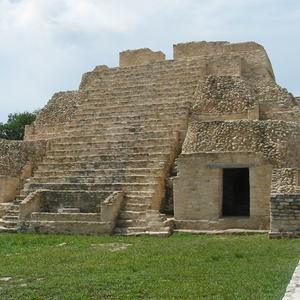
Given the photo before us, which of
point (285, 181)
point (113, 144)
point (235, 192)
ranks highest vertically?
point (113, 144)

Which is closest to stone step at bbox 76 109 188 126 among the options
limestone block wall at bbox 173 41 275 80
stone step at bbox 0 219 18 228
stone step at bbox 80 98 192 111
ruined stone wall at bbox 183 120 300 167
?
stone step at bbox 80 98 192 111

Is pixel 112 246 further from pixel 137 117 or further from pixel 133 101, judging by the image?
pixel 133 101

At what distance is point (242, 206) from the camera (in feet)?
63.9

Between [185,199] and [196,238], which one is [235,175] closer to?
[185,199]

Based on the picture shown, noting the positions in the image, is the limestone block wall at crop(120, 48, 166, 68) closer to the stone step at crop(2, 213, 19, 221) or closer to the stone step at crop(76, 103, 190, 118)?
the stone step at crop(76, 103, 190, 118)

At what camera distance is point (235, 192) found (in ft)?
64.5

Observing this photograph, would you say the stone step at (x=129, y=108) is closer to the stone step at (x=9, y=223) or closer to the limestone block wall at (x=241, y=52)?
the limestone block wall at (x=241, y=52)

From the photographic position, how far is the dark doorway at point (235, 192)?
1905 centimetres

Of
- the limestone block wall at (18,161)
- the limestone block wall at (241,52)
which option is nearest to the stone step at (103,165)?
the limestone block wall at (18,161)

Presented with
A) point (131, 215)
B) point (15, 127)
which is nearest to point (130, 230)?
point (131, 215)

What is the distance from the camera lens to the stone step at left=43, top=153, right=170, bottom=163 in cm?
1756

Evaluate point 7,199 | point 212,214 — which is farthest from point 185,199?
point 7,199

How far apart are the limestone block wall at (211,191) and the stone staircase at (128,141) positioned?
825mm

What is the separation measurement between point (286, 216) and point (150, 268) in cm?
504
